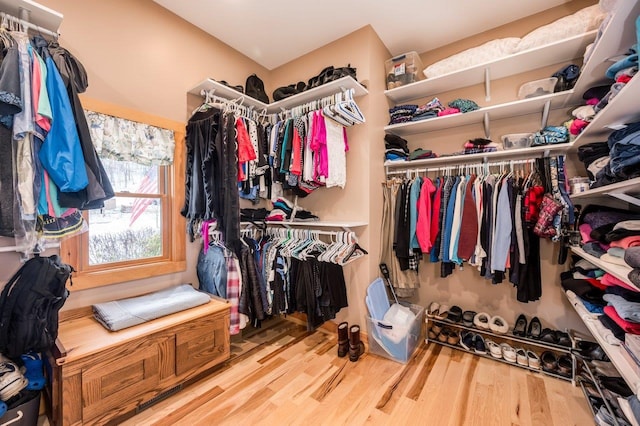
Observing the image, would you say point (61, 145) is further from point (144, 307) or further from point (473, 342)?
point (473, 342)

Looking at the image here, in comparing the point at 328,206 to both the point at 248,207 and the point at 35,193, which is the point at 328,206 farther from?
the point at 35,193

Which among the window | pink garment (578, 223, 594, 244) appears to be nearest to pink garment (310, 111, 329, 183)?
the window

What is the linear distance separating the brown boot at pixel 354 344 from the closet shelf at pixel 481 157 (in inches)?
62.3

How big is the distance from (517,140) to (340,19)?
1.83 metres

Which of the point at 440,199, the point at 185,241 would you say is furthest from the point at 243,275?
the point at 440,199

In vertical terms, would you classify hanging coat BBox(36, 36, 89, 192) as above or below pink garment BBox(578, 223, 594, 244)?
above

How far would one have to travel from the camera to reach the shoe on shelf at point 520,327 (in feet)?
6.86

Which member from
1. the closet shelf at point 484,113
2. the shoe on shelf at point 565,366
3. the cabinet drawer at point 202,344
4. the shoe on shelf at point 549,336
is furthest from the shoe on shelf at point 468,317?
the cabinet drawer at point 202,344

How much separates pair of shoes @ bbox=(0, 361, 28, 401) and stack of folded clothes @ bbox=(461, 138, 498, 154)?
129 inches

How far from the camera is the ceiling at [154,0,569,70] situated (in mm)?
2119

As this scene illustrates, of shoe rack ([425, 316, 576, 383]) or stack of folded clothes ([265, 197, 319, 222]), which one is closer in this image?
shoe rack ([425, 316, 576, 383])

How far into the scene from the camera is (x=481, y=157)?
2289mm

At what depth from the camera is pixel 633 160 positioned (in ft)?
3.51

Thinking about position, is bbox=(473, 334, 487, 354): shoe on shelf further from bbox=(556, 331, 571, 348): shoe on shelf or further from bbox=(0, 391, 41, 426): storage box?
bbox=(0, 391, 41, 426): storage box
